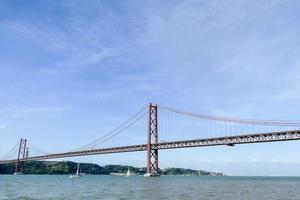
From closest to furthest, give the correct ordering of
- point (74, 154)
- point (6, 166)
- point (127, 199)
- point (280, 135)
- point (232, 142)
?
point (127, 199) → point (280, 135) → point (232, 142) → point (74, 154) → point (6, 166)

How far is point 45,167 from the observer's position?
619ft

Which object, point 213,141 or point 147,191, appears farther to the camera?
point 213,141

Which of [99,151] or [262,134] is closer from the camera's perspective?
[262,134]

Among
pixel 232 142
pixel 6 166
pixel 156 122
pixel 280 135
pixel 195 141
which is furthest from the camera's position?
pixel 6 166

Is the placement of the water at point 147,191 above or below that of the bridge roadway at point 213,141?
below

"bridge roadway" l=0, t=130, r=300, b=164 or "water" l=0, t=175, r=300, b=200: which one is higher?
"bridge roadway" l=0, t=130, r=300, b=164

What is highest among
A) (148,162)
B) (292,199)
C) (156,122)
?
(156,122)

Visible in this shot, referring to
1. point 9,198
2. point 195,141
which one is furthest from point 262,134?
point 9,198

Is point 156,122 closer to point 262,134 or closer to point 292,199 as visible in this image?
point 262,134

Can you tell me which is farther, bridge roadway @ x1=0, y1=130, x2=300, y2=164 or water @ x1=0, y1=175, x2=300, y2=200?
bridge roadway @ x1=0, y1=130, x2=300, y2=164

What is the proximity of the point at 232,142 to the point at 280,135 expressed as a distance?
31.3ft

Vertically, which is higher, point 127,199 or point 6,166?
point 6,166

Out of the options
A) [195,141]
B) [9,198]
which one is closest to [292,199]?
[9,198]

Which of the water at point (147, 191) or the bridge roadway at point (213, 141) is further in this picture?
the bridge roadway at point (213, 141)
